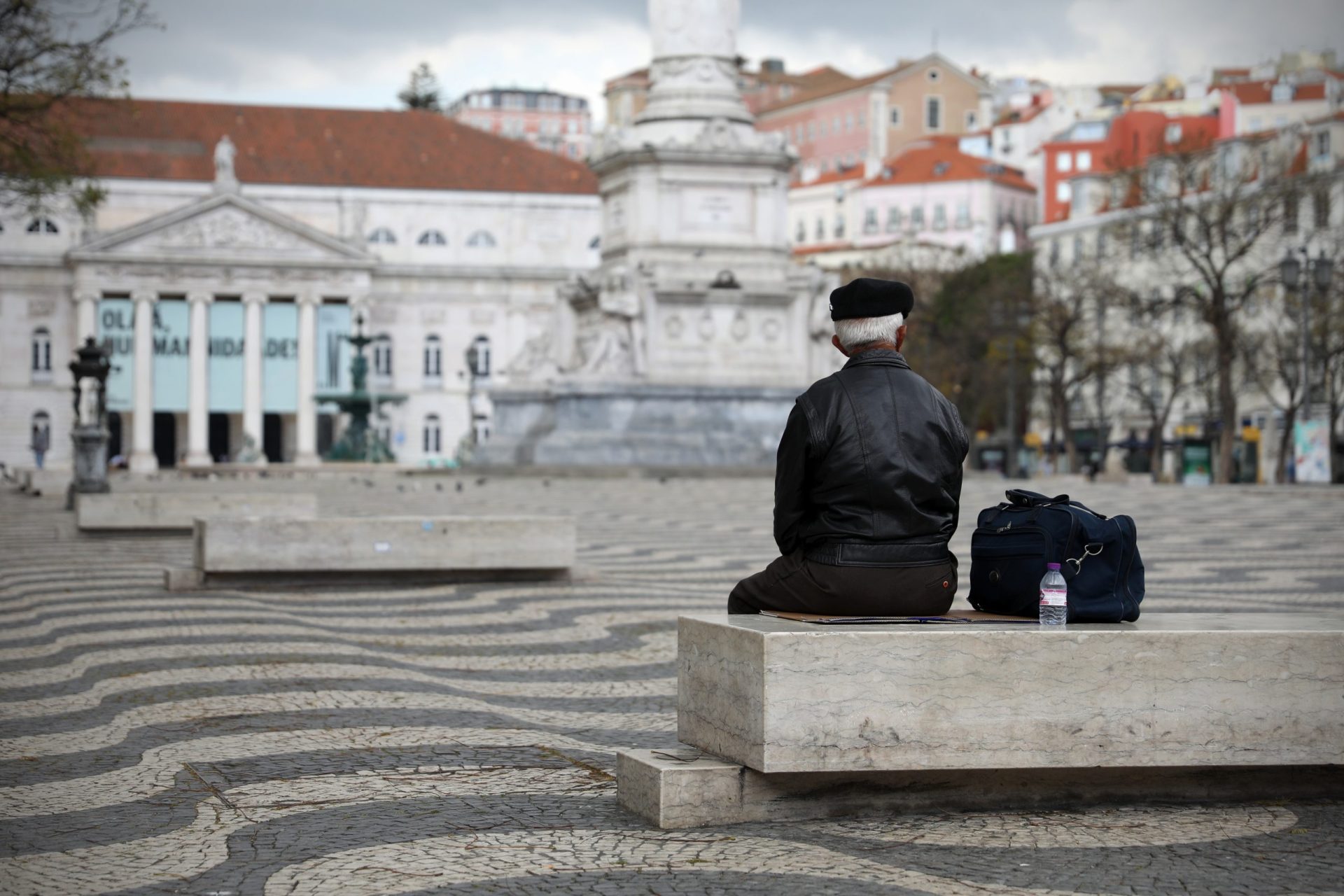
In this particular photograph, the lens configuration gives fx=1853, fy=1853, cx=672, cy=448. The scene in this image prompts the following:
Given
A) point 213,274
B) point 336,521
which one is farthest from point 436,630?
point 213,274

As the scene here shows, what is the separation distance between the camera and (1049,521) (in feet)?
18.4

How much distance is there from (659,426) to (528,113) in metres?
144

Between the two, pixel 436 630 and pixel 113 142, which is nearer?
pixel 436 630

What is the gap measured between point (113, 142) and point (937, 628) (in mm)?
95005

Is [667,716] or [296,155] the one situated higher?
[296,155]

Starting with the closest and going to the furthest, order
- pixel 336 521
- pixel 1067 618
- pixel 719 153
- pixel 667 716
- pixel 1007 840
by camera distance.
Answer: pixel 1007 840 < pixel 1067 618 < pixel 667 716 < pixel 336 521 < pixel 719 153

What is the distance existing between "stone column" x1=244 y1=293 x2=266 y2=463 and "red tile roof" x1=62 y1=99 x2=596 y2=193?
245 inches

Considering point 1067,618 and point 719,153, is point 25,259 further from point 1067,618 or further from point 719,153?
point 1067,618

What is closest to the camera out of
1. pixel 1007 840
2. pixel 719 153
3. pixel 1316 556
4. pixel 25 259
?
pixel 1007 840

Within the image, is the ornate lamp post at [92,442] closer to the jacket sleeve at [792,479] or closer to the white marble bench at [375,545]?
the white marble bench at [375,545]

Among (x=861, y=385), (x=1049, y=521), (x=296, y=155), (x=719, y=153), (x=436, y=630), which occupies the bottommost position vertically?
(x=436, y=630)

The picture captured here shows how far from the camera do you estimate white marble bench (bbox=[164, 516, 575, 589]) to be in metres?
12.7

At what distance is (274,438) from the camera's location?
320 ft

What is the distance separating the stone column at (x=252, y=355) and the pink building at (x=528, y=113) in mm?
80838
